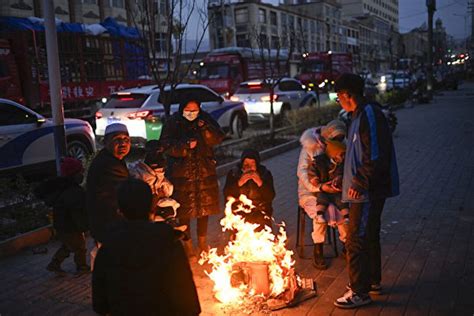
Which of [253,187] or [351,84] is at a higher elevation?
[351,84]

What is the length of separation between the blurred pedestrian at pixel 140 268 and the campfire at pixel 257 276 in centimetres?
169

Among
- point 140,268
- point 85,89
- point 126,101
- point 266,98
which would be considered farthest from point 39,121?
point 85,89

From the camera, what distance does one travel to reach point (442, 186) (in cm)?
816

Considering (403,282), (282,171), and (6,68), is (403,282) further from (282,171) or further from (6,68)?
(6,68)

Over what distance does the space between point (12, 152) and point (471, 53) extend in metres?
85.4

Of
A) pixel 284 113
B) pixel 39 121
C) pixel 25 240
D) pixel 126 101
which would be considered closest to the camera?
pixel 25 240

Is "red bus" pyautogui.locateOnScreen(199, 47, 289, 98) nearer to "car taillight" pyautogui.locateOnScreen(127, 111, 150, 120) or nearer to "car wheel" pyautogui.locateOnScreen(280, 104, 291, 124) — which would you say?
"car wheel" pyautogui.locateOnScreen(280, 104, 291, 124)

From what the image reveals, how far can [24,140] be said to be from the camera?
28.2 feet

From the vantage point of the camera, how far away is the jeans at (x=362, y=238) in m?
3.88

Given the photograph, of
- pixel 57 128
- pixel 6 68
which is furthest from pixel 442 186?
pixel 6 68

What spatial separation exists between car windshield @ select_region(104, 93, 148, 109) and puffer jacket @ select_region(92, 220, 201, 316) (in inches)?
365

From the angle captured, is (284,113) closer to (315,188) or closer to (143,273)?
(315,188)

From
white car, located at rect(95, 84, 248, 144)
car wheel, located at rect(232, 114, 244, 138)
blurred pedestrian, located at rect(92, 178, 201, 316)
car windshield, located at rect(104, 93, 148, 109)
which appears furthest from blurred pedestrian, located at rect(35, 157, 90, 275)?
car wheel, located at rect(232, 114, 244, 138)

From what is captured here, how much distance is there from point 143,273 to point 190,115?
294cm
